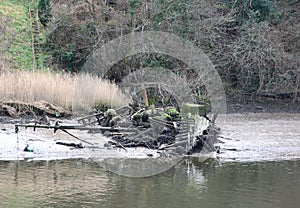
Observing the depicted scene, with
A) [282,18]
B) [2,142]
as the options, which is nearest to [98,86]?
[2,142]

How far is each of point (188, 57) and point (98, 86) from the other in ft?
24.6

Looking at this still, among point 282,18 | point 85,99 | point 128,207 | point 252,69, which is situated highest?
point 282,18

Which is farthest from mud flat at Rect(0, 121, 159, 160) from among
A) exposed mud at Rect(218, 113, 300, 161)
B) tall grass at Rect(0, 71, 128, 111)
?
tall grass at Rect(0, 71, 128, 111)

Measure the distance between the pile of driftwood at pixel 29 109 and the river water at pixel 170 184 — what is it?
688cm

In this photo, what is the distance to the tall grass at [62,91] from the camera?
61.6ft

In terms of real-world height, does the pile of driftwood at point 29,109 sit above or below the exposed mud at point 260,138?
above

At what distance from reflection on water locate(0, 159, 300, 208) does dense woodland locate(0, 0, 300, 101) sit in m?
Answer: 14.5

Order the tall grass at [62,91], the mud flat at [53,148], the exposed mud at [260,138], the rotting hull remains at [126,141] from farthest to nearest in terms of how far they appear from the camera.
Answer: the tall grass at [62,91] < the exposed mud at [260,138] < the rotting hull remains at [126,141] < the mud flat at [53,148]

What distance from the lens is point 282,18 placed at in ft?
95.2

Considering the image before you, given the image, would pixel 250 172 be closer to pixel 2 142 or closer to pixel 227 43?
pixel 2 142

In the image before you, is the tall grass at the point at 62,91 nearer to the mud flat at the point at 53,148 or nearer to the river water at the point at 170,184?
the mud flat at the point at 53,148

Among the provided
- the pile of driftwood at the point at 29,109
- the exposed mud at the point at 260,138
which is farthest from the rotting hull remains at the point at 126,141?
the pile of driftwood at the point at 29,109

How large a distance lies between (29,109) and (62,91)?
1.30 meters

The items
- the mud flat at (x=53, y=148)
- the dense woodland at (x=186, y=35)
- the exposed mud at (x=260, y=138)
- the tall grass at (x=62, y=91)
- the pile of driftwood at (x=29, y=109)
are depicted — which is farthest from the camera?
the dense woodland at (x=186, y=35)
